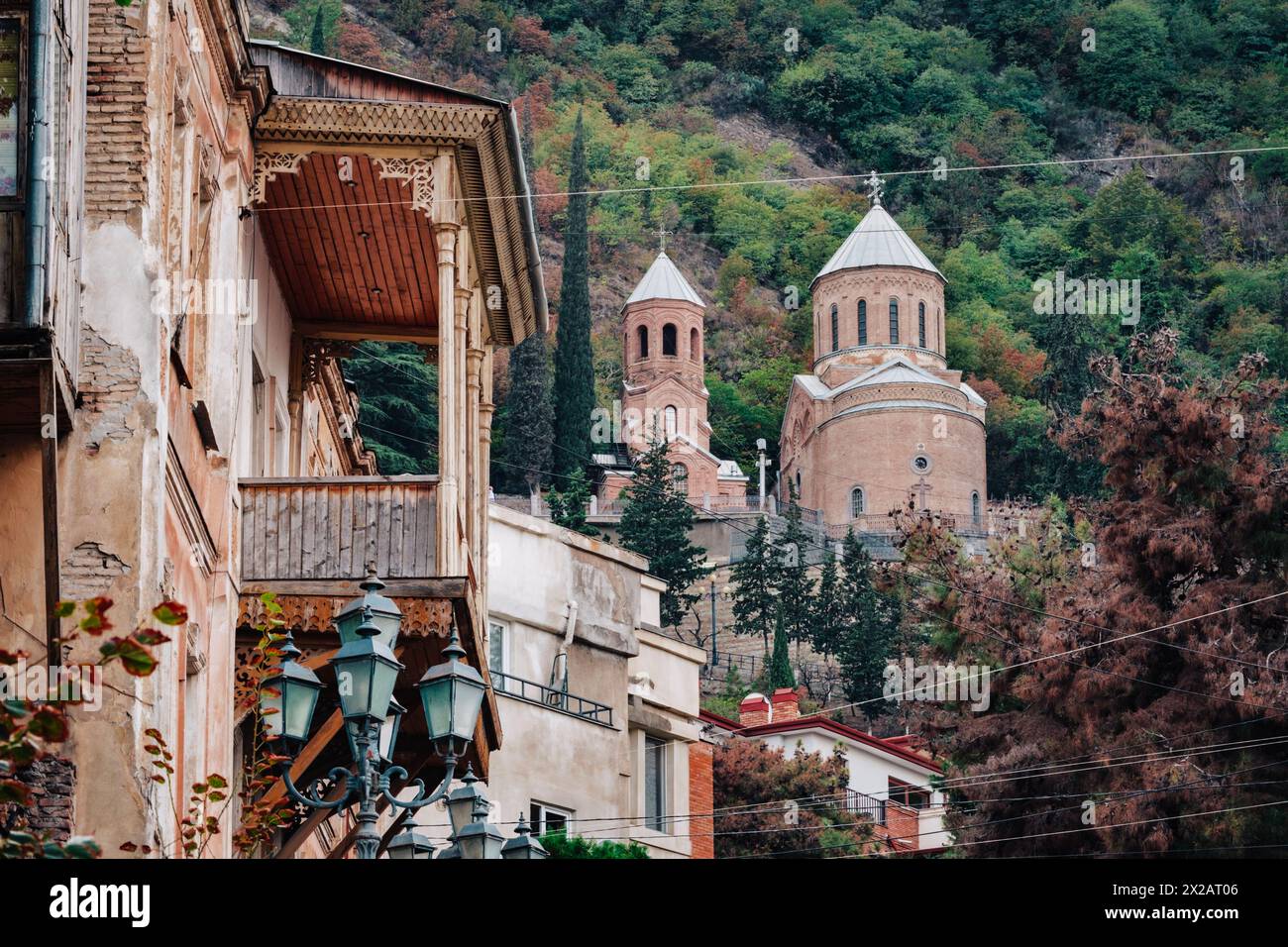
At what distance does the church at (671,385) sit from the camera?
117m

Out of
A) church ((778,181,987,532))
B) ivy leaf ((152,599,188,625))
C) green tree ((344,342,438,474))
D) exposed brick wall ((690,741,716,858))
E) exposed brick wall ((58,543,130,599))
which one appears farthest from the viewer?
church ((778,181,987,532))

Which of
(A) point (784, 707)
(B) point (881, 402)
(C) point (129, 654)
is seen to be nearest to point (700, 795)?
(A) point (784, 707)

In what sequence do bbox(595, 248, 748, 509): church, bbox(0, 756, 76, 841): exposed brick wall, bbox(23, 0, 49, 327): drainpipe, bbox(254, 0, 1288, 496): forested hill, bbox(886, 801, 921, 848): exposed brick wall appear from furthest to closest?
bbox(254, 0, 1288, 496): forested hill < bbox(595, 248, 748, 509): church < bbox(886, 801, 921, 848): exposed brick wall < bbox(0, 756, 76, 841): exposed brick wall < bbox(23, 0, 49, 327): drainpipe

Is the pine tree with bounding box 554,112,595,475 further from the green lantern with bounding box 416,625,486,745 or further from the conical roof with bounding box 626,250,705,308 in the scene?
the green lantern with bounding box 416,625,486,745

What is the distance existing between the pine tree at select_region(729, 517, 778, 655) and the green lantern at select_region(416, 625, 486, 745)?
78189mm

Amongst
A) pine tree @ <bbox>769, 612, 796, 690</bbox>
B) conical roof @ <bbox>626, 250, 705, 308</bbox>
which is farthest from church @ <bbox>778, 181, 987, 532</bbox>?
pine tree @ <bbox>769, 612, 796, 690</bbox>

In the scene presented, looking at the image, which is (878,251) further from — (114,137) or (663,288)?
(114,137)

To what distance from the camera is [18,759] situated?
669 cm

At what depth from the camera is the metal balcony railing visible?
29.1 metres

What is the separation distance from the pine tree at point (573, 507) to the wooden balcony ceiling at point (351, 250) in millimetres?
70375

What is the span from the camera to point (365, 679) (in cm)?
1094
